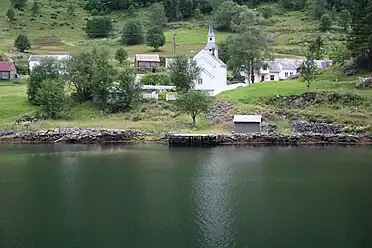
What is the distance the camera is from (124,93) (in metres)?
73.7

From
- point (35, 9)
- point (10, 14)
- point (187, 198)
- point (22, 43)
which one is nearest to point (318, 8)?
point (22, 43)

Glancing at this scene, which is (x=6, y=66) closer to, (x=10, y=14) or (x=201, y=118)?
(x=201, y=118)

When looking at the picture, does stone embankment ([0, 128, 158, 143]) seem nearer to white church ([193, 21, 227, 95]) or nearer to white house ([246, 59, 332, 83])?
white church ([193, 21, 227, 95])

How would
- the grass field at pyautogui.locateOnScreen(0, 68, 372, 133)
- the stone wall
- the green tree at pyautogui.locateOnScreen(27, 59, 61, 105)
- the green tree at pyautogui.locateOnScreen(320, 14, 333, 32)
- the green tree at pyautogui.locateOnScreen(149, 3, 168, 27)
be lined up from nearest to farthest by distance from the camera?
the stone wall → the grass field at pyautogui.locateOnScreen(0, 68, 372, 133) → the green tree at pyautogui.locateOnScreen(27, 59, 61, 105) → the green tree at pyautogui.locateOnScreen(320, 14, 333, 32) → the green tree at pyautogui.locateOnScreen(149, 3, 168, 27)

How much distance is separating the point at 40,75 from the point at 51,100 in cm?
690

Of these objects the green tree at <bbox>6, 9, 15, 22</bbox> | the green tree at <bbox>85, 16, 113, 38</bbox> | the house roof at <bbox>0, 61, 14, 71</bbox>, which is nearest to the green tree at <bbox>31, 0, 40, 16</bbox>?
the green tree at <bbox>6, 9, 15, 22</bbox>

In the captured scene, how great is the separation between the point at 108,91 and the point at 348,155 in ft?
110

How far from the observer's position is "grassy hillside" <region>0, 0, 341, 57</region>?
11769 cm

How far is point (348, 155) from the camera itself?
54.4m

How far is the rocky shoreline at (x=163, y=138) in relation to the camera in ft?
203

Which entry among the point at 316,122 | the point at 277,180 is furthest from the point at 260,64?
the point at 277,180

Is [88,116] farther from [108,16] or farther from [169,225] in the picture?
[108,16]

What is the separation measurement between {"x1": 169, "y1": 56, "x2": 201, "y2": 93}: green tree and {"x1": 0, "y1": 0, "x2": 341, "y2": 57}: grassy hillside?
31014 mm

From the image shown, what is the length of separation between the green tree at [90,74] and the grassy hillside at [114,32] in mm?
34230
